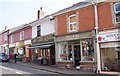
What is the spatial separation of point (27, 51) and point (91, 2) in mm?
15580

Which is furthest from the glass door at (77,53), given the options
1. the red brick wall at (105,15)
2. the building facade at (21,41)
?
the building facade at (21,41)

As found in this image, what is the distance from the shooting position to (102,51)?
17109 mm

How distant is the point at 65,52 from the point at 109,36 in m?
6.13

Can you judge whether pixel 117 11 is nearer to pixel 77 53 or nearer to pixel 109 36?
pixel 109 36

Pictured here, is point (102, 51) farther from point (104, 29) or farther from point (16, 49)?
point (16, 49)

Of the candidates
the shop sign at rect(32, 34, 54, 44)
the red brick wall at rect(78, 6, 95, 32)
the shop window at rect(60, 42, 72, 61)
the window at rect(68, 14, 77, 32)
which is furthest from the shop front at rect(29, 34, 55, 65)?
the red brick wall at rect(78, 6, 95, 32)

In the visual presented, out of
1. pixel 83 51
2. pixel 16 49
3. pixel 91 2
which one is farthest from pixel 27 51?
pixel 91 2

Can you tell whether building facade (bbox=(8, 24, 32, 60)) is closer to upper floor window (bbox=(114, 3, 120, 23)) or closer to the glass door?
the glass door

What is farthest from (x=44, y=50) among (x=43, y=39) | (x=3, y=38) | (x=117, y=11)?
(x=3, y=38)

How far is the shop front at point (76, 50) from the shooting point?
18.1 meters

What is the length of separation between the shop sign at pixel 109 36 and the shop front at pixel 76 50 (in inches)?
35.4

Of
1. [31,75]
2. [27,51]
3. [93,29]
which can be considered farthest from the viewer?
[27,51]

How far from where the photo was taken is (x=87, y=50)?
18.6 meters

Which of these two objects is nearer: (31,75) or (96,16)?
(31,75)
